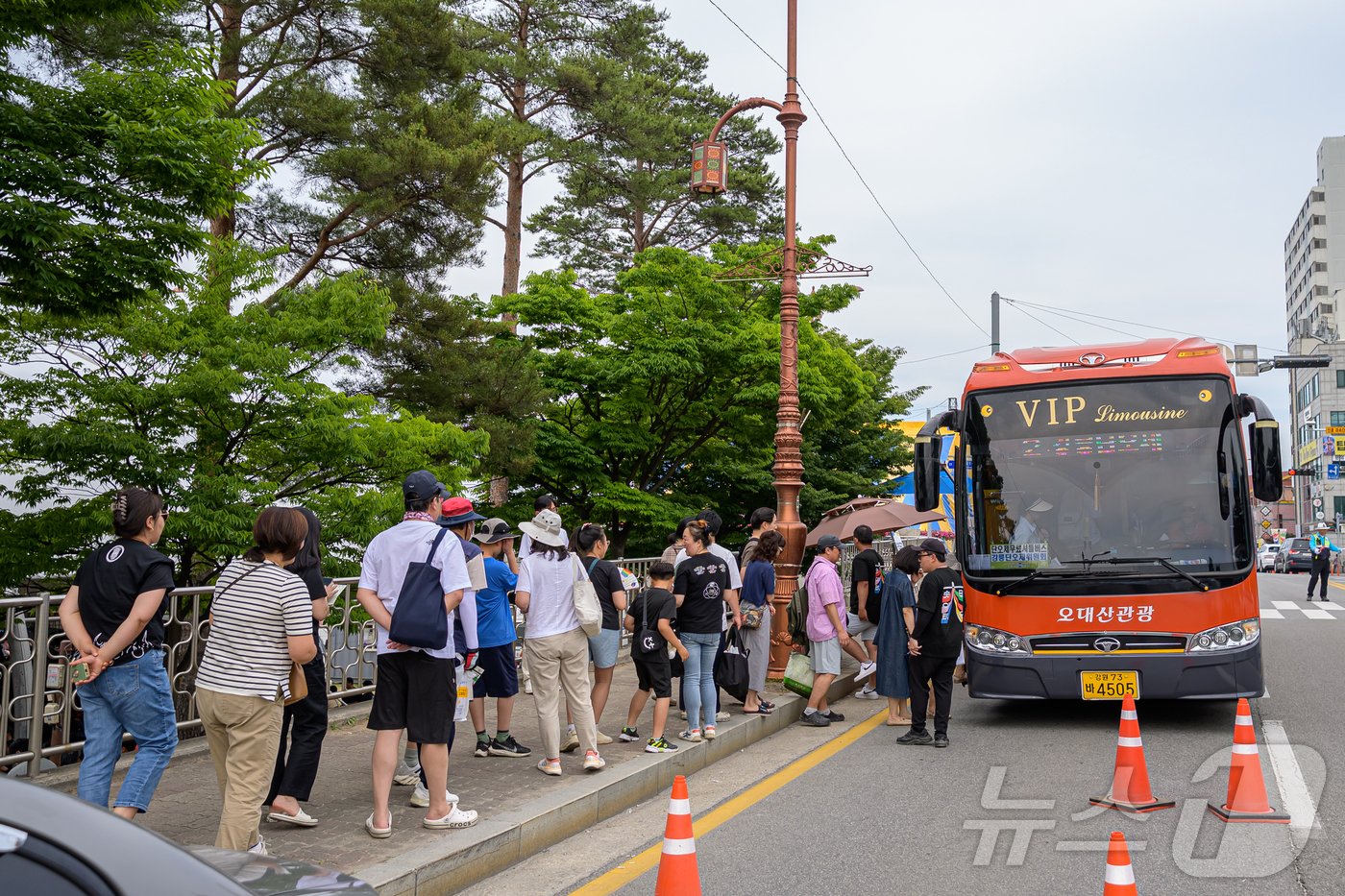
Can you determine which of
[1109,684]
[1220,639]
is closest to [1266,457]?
[1220,639]

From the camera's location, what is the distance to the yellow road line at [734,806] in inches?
219

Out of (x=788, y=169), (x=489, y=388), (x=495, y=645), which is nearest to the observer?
(x=495, y=645)

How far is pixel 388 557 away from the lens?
5.98 metres

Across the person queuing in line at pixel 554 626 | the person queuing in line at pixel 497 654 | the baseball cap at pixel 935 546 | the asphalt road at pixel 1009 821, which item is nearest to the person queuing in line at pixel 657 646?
the asphalt road at pixel 1009 821

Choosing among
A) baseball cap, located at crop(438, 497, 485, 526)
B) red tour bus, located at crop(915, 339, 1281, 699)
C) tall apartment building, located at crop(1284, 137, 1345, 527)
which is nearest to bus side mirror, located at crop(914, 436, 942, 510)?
red tour bus, located at crop(915, 339, 1281, 699)

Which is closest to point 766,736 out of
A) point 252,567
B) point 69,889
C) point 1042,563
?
point 1042,563

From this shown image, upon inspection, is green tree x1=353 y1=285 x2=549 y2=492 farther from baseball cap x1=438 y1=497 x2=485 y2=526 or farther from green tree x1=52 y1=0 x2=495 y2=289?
baseball cap x1=438 y1=497 x2=485 y2=526

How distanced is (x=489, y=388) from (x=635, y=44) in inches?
540

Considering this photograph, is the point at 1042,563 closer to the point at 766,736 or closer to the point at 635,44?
the point at 766,736

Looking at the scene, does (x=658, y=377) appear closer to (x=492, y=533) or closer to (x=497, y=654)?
(x=492, y=533)

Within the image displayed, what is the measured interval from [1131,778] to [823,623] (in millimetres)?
3639

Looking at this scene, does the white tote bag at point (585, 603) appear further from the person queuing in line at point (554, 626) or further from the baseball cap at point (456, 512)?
the baseball cap at point (456, 512)

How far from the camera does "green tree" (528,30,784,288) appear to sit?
3281cm

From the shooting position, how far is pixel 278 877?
2.45 meters
